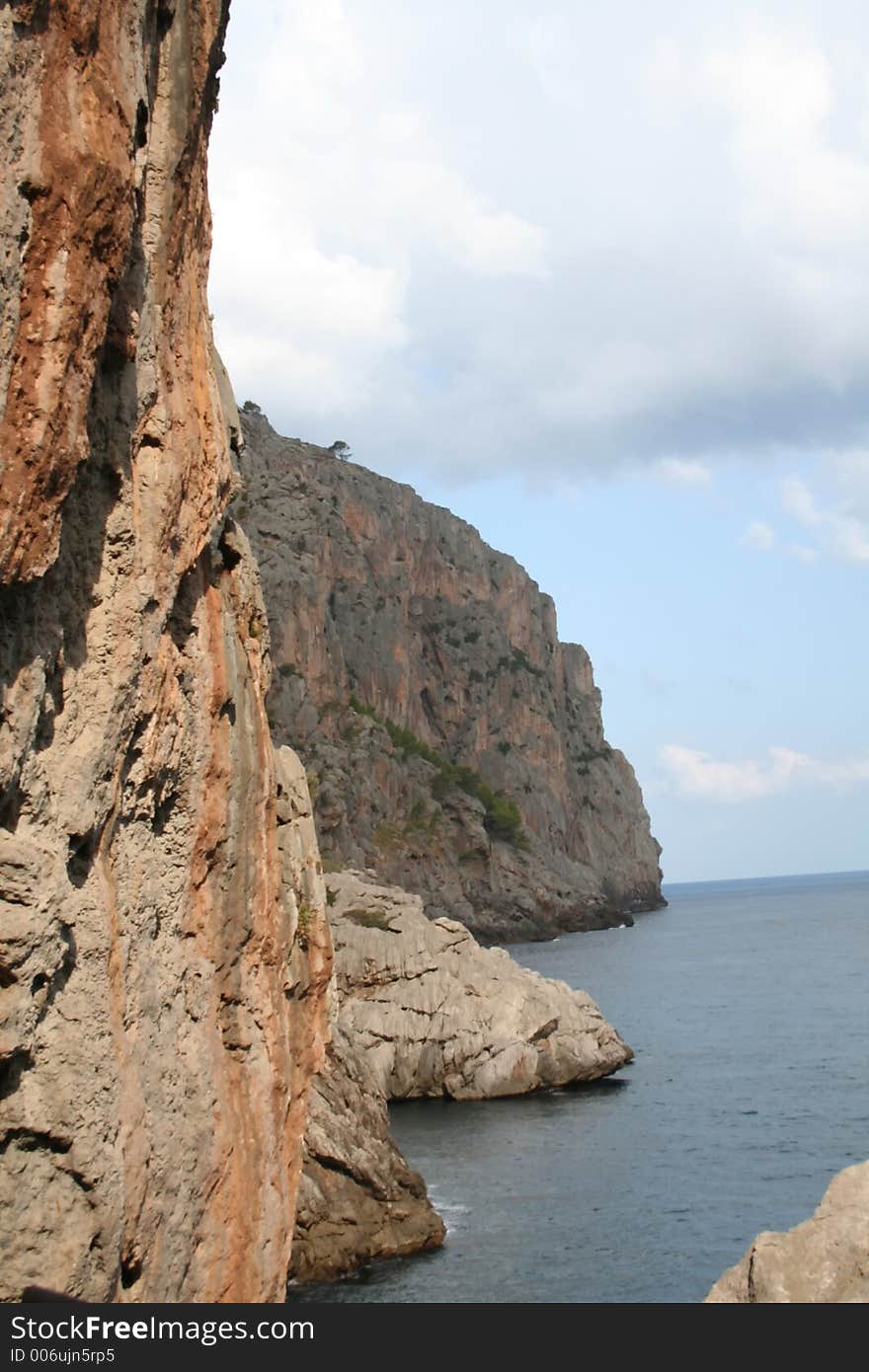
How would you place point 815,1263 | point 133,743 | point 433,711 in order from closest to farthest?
point 133,743
point 815,1263
point 433,711

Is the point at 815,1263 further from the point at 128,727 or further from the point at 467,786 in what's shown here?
the point at 467,786

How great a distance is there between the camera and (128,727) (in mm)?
11734

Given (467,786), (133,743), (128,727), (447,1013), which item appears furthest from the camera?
(467,786)

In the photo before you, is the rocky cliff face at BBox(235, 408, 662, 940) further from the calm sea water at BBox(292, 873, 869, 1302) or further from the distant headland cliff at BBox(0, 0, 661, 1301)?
the distant headland cliff at BBox(0, 0, 661, 1301)

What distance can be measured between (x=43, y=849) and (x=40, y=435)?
3022 millimetres

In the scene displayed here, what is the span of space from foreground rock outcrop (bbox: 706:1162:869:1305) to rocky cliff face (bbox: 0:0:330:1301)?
5416 millimetres

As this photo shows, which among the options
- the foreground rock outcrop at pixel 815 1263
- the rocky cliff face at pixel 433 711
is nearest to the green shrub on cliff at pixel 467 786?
the rocky cliff face at pixel 433 711

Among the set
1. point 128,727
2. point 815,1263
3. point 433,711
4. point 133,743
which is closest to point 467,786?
point 433,711

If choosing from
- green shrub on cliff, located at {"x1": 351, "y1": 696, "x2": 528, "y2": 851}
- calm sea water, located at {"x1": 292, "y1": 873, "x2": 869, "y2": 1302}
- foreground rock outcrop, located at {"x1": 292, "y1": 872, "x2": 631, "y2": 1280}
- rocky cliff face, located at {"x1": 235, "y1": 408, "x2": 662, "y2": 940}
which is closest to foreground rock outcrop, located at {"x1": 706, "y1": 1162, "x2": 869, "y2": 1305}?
calm sea water, located at {"x1": 292, "y1": 873, "x2": 869, "y2": 1302}

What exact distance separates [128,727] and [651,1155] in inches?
1546

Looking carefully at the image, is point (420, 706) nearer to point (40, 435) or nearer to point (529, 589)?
point (529, 589)

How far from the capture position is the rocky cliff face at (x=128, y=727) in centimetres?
885

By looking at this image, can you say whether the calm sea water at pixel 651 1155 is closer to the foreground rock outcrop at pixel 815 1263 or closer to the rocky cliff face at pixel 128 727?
the rocky cliff face at pixel 128 727

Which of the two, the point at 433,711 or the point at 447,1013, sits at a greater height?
the point at 433,711
